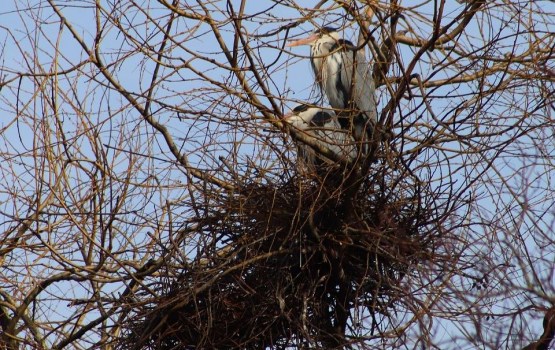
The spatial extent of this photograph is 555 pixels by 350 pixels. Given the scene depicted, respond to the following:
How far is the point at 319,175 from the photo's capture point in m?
3.73

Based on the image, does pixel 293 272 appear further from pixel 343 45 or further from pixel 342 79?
pixel 342 79

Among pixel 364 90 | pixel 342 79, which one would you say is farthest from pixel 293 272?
pixel 342 79

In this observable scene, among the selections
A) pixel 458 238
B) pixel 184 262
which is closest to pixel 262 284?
pixel 184 262

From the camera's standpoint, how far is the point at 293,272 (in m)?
3.69

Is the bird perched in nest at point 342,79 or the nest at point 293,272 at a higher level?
the bird perched in nest at point 342,79

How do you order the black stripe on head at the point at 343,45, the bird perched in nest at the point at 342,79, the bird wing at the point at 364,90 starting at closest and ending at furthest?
the black stripe on head at the point at 343,45 < the bird wing at the point at 364,90 < the bird perched in nest at the point at 342,79

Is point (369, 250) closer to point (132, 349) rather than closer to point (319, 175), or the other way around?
point (319, 175)

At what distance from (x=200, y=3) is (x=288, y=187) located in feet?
2.78

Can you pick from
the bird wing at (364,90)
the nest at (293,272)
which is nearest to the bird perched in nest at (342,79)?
the bird wing at (364,90)

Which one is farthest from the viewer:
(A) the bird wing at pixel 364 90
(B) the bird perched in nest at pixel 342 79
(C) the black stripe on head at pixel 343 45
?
(B) the bird perched in nest at pixel 342 79

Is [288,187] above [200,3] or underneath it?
underneath

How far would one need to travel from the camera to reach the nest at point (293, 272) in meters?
3.52

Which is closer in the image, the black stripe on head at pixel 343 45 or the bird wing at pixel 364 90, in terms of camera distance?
the black stripe on head at pixel 343 45

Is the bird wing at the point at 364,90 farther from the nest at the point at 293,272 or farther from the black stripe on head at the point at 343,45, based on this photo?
the nest at the point at 293,272
